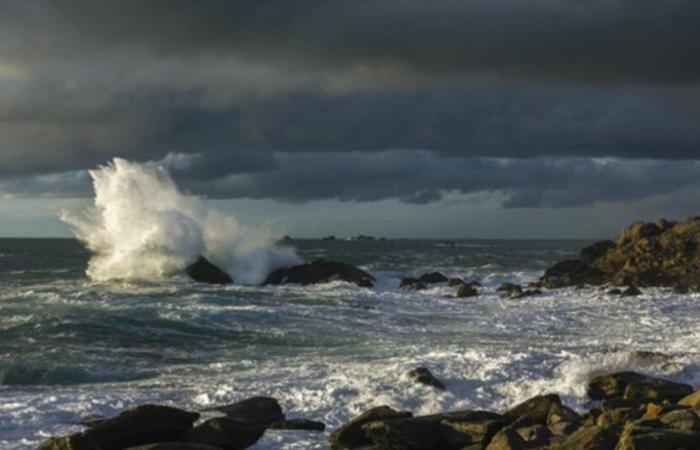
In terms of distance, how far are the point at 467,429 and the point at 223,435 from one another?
2.79 meters

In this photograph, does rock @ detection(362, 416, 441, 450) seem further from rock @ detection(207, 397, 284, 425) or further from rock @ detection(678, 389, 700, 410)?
rock @ detection(678, 389, 700, 410)

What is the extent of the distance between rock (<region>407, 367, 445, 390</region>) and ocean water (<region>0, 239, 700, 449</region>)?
0.53ft

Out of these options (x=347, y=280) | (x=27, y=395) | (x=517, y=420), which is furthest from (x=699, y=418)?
(x=347, y=280)

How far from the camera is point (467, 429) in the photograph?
1005cm

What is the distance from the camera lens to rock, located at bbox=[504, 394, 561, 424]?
10.6 meters

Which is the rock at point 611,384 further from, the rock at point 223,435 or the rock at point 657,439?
the rock at point 223,435

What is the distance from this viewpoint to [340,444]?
10148 millimetres

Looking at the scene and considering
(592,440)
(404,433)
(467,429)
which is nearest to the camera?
(592,440)

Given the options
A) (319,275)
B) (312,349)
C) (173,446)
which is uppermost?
(319,275)

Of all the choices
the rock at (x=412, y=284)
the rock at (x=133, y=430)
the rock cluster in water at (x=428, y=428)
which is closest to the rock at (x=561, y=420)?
the rock cluster in water at (x=428, y=428)

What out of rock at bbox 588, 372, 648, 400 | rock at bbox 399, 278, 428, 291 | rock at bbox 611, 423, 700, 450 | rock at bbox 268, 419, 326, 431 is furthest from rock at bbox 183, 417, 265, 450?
rock at bbox 399, 278, 428, 291

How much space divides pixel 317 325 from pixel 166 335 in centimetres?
405

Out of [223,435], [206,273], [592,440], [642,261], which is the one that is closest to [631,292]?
[642,261]

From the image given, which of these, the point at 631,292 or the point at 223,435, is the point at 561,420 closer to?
the point at 223,435
